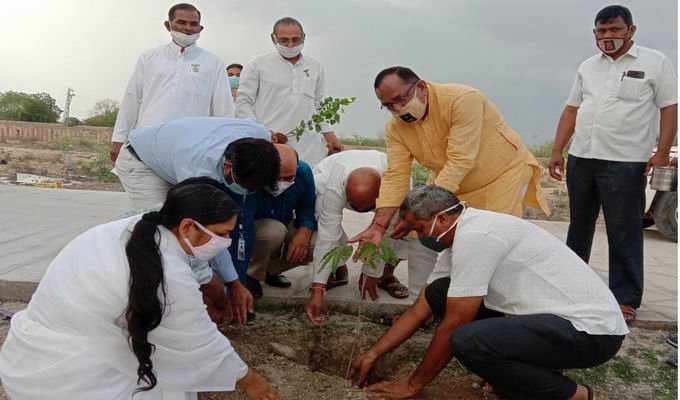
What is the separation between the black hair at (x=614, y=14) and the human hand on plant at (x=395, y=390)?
7.94ft

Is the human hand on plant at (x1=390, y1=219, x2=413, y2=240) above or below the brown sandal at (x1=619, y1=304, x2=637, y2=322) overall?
above

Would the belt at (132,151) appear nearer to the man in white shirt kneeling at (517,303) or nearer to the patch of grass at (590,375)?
the man in white shirt kneeling at (517,303)

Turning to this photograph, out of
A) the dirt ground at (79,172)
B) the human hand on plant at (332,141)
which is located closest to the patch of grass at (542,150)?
the dirt ground at (79,172)

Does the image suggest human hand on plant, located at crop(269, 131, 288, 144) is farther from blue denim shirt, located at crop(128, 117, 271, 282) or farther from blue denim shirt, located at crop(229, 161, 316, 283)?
blue denim shirt, located at crop(128, 117, 271, 282)

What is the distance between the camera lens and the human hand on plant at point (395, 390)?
2.63m

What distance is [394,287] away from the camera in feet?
13.1

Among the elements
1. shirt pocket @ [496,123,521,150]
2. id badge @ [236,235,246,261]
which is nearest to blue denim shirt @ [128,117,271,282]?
id badge @ [236,235,246,261]

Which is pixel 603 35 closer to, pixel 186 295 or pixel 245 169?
pixel 245 169

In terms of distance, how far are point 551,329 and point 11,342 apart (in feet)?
6.39

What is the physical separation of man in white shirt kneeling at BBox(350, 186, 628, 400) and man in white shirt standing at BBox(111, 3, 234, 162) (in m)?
2.25

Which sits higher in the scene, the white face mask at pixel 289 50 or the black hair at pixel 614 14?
the black hair at pixel 614 14

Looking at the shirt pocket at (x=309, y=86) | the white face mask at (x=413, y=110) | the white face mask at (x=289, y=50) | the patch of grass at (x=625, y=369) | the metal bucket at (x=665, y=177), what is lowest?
the patch of grass at (x=625, y=369)

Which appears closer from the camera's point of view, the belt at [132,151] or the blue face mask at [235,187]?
the blue face mask at [235,187]

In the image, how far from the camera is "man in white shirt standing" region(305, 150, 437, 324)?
11.5 ft
